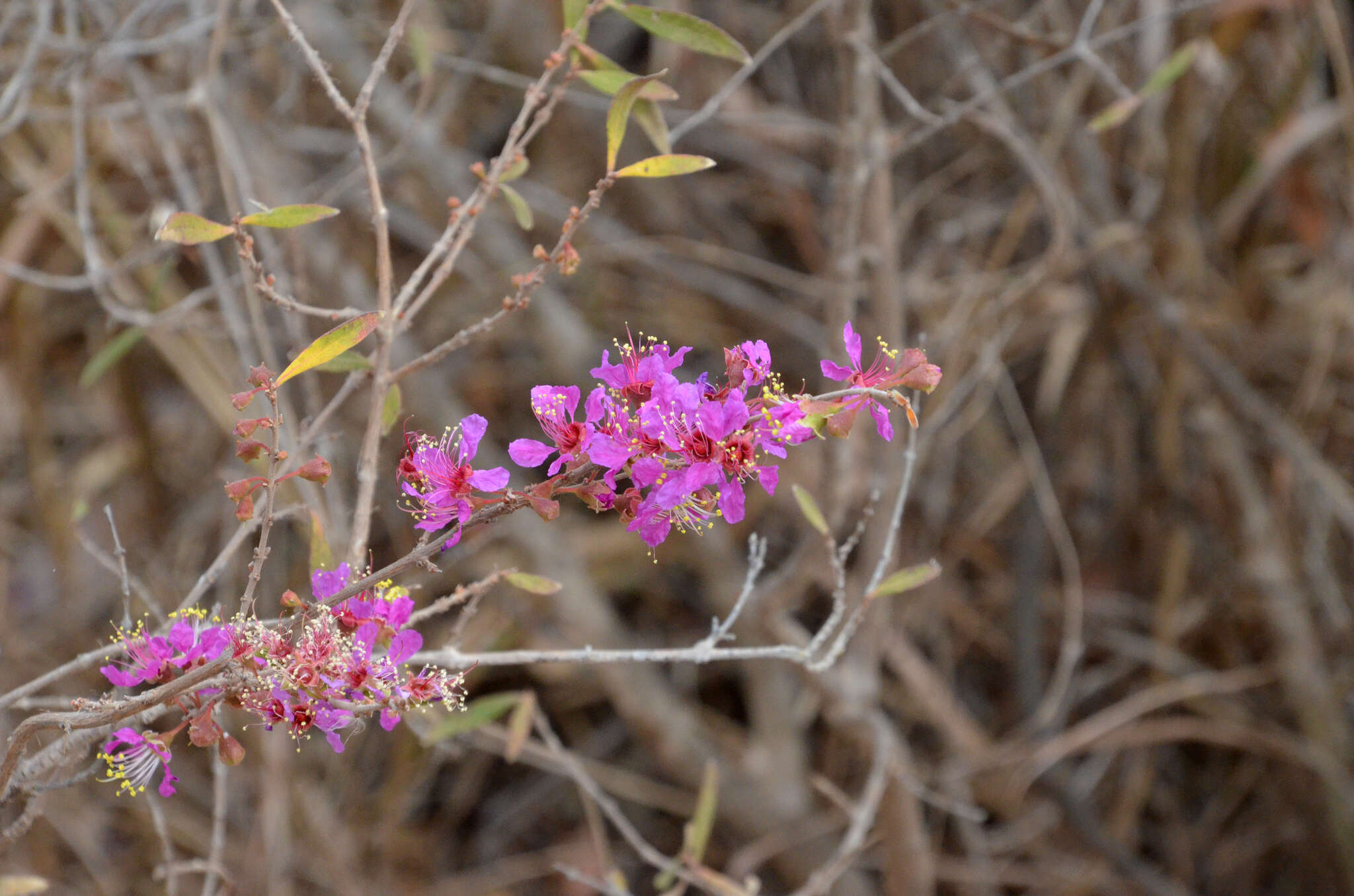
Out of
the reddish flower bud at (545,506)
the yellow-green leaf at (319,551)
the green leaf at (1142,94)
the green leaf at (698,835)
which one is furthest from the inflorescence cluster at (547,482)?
the green leaf at (1142,94)

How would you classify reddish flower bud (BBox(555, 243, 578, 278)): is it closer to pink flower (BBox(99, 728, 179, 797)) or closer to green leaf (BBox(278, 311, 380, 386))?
green leaf (BBox(278, 311, 380, 386))

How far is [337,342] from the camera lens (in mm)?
660

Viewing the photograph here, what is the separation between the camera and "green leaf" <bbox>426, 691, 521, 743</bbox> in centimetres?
102

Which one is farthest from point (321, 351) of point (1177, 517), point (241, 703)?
point (1177, 517)

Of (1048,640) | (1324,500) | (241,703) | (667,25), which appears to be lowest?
(1048,640)

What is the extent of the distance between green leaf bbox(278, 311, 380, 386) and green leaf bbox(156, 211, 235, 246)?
A: 110 millimetres

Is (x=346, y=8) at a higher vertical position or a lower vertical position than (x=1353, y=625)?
higher

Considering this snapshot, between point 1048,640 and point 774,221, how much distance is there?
103 cm

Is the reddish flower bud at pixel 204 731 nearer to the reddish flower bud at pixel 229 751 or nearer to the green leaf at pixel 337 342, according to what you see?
the reddish flower bud at pixel 229 751

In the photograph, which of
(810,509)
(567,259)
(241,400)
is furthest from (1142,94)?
(241,400)

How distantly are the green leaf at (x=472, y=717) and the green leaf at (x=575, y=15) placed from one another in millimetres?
623

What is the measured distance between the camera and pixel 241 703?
0.62 m

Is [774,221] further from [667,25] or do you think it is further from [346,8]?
[667,25]

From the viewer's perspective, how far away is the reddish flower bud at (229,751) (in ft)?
2.08
